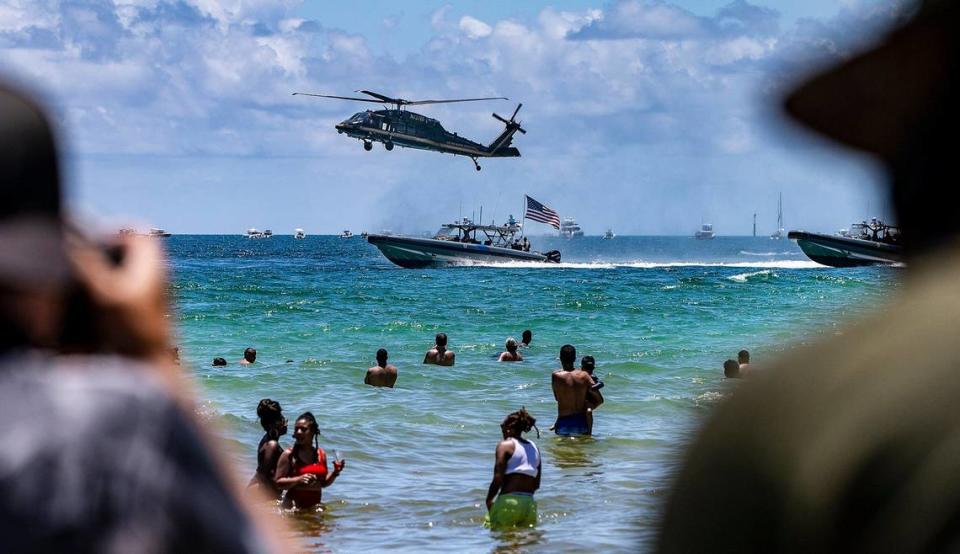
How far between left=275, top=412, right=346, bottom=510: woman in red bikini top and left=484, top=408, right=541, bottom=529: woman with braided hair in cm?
145

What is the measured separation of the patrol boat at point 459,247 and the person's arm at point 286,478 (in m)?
59.0

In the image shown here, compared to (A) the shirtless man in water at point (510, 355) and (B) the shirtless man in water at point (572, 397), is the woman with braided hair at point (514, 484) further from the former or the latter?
(A) the shirtless man in water at point (510, 355)

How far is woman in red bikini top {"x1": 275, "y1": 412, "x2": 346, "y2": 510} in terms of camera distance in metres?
11.9

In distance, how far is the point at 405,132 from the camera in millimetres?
64312

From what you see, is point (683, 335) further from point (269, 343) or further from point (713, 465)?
point (713, 465)

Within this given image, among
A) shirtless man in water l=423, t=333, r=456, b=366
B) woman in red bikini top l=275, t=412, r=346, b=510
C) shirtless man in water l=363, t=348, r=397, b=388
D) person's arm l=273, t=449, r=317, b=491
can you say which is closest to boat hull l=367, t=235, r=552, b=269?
shirtless man in water l=423, t=333, r=456, b=366

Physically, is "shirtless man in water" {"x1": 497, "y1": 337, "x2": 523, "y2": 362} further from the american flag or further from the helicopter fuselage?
the american flag

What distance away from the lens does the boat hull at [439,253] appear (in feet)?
242

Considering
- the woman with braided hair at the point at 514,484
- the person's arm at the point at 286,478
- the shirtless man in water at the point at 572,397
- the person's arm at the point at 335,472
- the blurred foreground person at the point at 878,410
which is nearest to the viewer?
the blurred foreground person at the point at 878,410

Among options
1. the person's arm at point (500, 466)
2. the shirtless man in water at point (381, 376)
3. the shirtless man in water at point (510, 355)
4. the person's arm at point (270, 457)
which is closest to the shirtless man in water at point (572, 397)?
the person's arm at point (500, 466)

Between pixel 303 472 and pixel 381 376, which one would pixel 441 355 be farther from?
pixel 303 472

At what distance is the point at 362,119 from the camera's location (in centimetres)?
6256

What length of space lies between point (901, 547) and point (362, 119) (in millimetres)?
62461

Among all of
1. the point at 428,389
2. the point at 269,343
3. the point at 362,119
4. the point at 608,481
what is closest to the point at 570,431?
the point at 608,481
